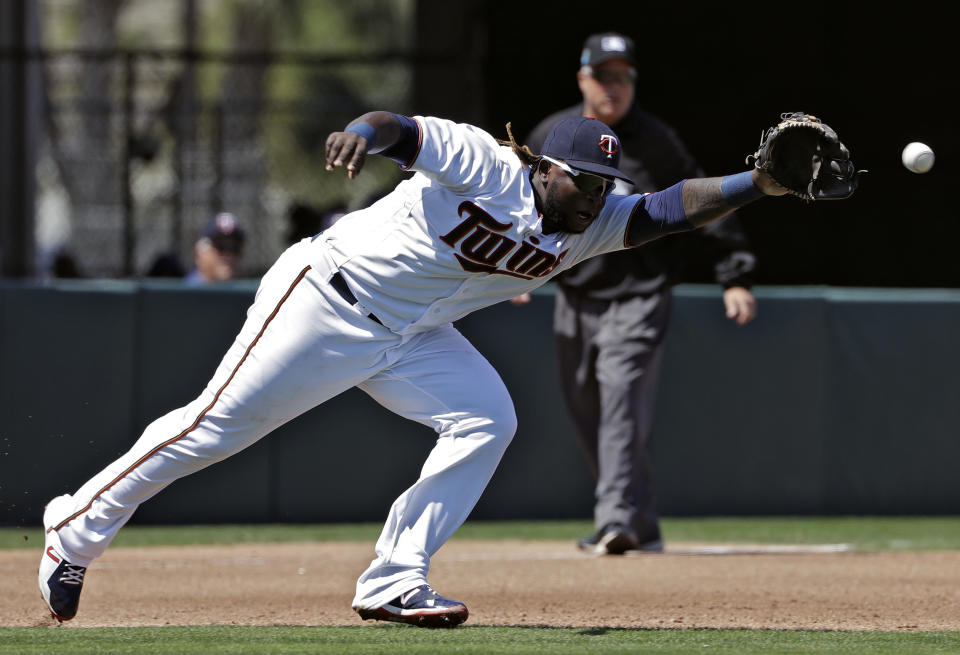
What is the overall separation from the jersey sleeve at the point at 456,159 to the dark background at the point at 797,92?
5.35m

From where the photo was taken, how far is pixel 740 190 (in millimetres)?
4508

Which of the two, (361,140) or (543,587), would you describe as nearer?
(361,140)

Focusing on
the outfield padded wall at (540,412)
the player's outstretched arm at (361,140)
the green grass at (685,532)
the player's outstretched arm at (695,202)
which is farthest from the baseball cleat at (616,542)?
the player's outstretched arm at (361,140)

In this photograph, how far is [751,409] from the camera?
8359 millimetres

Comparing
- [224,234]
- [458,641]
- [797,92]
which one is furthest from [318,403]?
[797,92]

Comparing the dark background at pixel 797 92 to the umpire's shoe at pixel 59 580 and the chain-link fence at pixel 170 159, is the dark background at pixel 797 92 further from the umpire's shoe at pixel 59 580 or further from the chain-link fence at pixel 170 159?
the umpire's shoe at pixel 59 580

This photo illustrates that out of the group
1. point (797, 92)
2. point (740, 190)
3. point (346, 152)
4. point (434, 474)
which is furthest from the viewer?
point (797, 92)

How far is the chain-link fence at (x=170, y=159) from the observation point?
11.0 metres

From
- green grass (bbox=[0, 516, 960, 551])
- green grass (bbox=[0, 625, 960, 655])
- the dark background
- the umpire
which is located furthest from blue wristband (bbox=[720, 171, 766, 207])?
the dark background

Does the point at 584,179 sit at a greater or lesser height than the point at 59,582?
greater

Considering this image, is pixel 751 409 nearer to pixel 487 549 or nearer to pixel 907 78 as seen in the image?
→ pixel 487 549

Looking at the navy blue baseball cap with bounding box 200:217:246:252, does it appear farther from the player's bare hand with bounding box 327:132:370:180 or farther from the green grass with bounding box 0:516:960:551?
the player's bare hand with bounding box 327:132:370:180

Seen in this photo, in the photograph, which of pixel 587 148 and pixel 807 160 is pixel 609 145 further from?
pixel 807 160

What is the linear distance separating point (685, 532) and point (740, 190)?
12.2 ft
